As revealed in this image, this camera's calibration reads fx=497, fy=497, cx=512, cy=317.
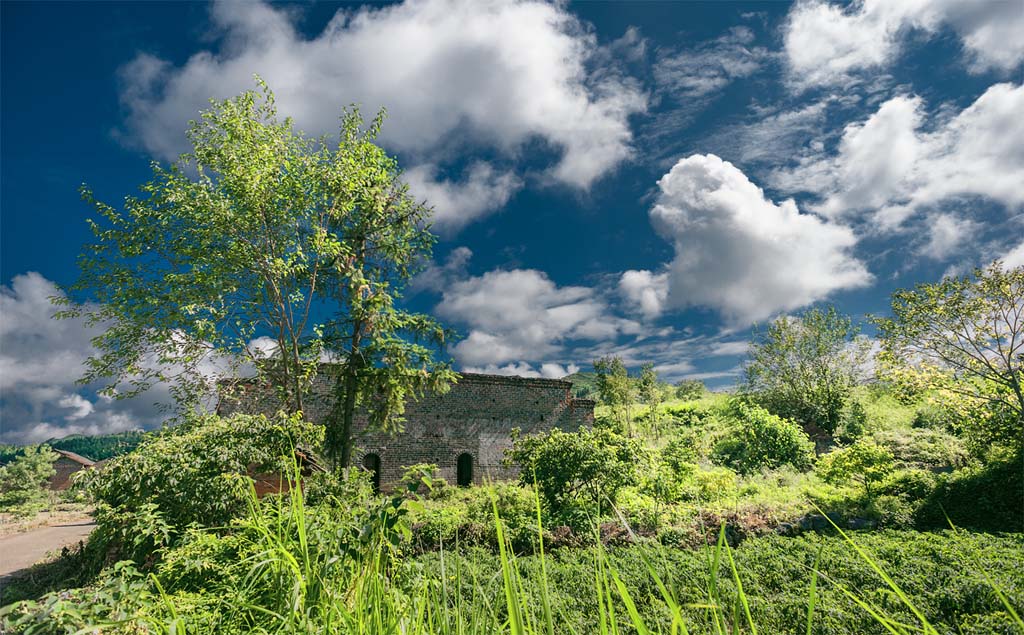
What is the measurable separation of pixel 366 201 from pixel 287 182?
197 centimetres

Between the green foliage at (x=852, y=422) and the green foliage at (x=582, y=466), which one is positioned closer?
the green foliage at (x=582, y=466)

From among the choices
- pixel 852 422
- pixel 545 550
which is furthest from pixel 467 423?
pixel 852 422

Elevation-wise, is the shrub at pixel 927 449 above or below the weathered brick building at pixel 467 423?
below

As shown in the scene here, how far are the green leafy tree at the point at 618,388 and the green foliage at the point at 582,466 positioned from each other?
15101 mm

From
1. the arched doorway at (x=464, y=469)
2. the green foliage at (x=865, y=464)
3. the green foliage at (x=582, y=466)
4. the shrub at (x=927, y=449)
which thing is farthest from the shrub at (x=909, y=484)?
the arched doorway at (x=464, y=469)

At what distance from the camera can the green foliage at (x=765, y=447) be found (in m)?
17.2

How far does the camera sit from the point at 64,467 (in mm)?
32250

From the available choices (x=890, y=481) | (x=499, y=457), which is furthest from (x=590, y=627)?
(x=499, y=457)

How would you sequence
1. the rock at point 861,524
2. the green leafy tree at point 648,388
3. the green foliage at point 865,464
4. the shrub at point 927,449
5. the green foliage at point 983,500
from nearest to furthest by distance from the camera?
the rock at point 861,524, the green foliage at point 983,500, the green foliage at point 865,464, the shrub at point 927,449, the green leafy tree at point 648,388

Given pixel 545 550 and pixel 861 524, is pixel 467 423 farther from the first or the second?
pixel 861 524

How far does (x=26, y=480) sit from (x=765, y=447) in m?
33.5

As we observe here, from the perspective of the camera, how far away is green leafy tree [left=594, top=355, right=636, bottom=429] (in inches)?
1053

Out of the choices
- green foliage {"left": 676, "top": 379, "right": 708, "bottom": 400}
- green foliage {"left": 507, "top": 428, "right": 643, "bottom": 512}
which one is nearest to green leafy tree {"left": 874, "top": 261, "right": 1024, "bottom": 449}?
green foliage {"left": 507, "top": 428, "right": 643, "bottom": 512}

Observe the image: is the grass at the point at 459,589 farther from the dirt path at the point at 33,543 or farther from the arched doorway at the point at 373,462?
the arched doorway at the point at 373,462
